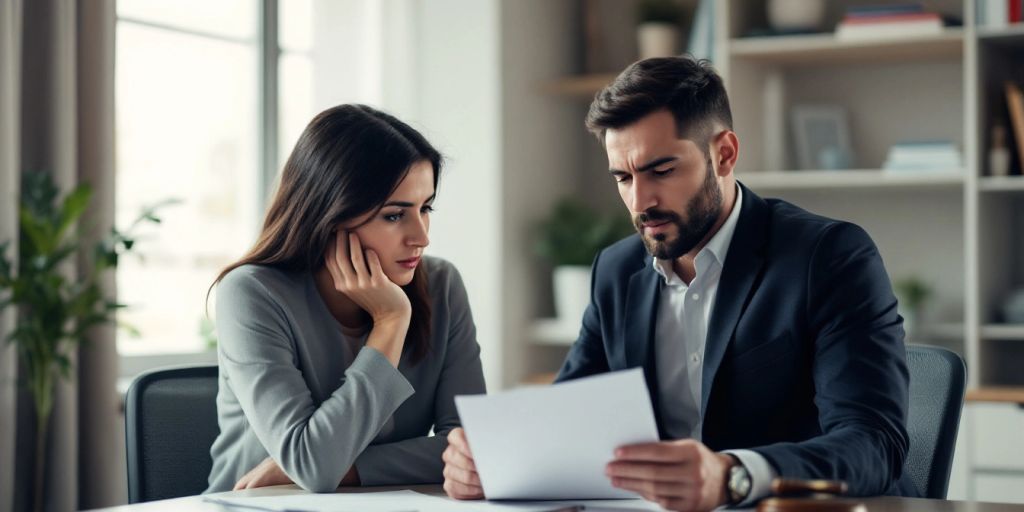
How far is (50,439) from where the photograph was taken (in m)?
3.00

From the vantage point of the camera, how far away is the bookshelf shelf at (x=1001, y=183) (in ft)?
10.9

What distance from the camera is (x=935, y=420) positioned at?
5.71 ft

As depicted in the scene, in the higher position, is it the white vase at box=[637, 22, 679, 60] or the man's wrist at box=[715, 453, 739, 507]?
the white vase at box=[637, 22, 679, 60]

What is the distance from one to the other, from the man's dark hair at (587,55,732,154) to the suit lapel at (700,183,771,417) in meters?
0.15

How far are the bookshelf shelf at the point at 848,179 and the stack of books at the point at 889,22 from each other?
1.36 ft

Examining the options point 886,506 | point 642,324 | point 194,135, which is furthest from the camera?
point 194,135

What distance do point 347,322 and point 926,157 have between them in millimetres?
2193

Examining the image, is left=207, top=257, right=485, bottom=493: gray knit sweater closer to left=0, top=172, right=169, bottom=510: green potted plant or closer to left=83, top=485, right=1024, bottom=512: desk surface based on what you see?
left=83, top=485, right=1024, bottom=512: desk surface

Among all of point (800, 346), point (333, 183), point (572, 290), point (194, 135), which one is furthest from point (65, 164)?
point (800, 346)

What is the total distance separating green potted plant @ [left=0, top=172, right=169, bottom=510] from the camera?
2.80m

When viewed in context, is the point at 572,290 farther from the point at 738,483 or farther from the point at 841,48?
the point at 738,483

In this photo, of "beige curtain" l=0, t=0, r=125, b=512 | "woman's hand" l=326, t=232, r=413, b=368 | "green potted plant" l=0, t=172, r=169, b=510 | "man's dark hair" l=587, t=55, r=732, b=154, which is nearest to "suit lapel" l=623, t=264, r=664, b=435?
"man's dark hair" l=587, t=55, r=732, b=154

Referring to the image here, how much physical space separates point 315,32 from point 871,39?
6.04 feet

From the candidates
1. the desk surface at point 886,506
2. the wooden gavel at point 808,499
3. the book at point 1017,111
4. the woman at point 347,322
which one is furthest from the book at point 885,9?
the wooden gavel at point 808,499
